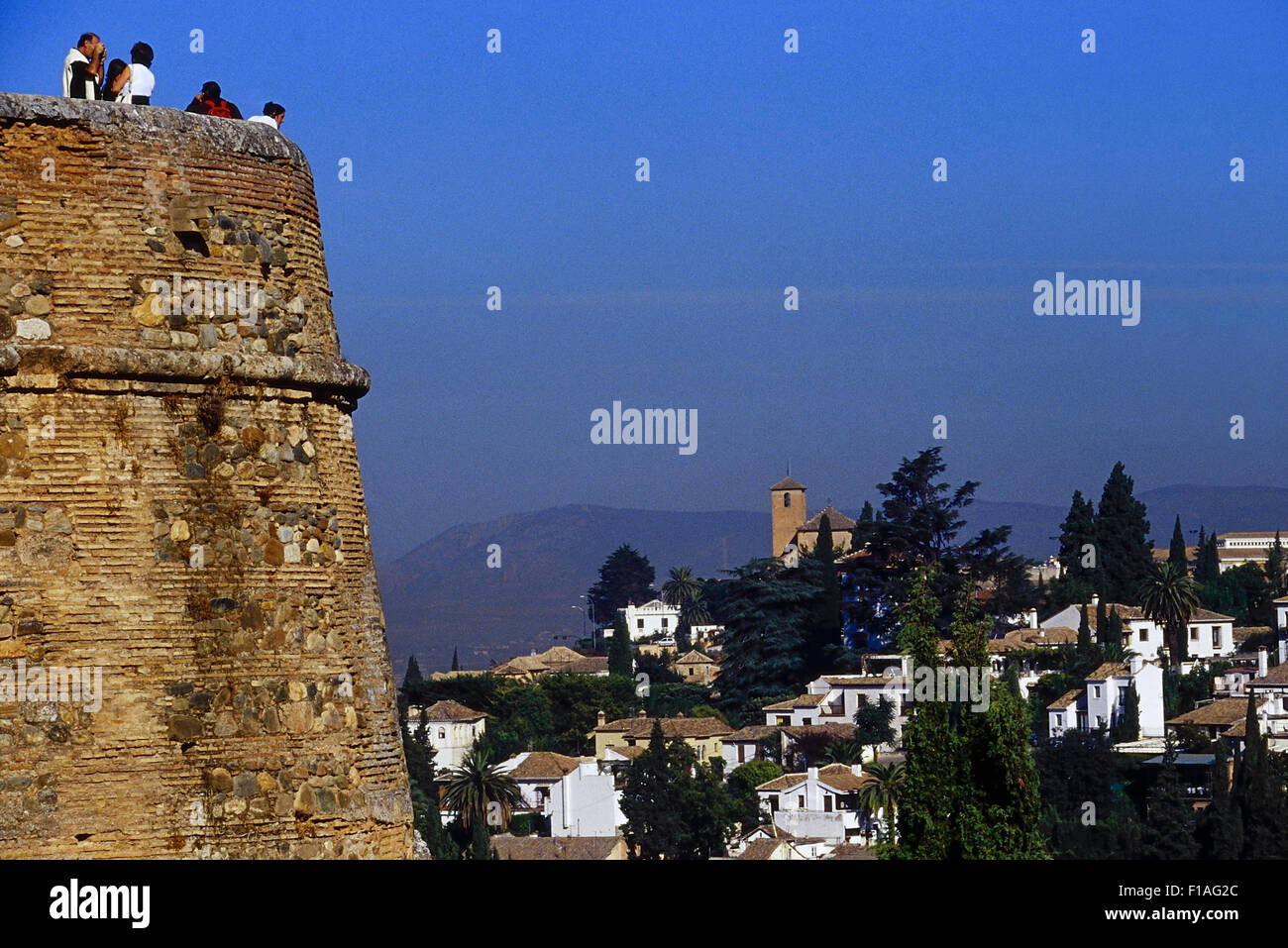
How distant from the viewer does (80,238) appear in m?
7.47

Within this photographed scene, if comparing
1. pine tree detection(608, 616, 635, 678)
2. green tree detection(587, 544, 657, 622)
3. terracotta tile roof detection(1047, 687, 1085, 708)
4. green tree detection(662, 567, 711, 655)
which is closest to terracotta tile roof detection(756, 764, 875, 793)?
terracotta tile roof detection(1047, 687, 1085, 708)

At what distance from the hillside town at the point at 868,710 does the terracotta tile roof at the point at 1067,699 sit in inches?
5.2

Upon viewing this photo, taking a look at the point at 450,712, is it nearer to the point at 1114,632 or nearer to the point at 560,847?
the point at 560,847

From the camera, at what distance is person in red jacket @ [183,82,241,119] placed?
841 cm

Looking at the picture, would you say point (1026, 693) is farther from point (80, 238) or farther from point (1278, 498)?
point (1278, 498)

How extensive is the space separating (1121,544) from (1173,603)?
18.9 ft

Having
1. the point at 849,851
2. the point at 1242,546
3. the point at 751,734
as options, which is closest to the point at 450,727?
the point at 751,734

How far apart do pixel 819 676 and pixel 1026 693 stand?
11748 mm

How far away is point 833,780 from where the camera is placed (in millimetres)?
64562

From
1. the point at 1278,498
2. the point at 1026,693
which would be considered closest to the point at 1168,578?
the point at 1026,693

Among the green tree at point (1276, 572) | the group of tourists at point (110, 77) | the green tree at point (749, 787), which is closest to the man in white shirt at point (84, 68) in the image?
the group of tourists at point (110, 77)

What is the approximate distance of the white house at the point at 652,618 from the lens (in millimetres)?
130625

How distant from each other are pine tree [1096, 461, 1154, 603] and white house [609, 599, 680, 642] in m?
43.9
